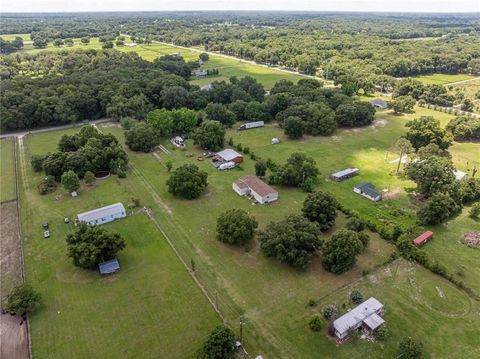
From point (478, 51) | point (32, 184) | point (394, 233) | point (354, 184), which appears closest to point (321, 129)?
point (354, 184)

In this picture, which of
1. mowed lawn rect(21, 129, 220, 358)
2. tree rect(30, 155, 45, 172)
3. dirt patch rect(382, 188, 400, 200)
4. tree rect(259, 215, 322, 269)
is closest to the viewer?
mowed lawn rect(21, 129, 220, 358)

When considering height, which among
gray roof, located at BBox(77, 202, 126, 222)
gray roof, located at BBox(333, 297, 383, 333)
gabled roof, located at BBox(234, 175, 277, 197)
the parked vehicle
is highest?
gray roof, located at BBox(333, 297, 383, 333)

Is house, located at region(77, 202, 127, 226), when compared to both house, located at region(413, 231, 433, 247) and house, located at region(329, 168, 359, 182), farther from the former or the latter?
house, located at region(413, 231, 433, 247)

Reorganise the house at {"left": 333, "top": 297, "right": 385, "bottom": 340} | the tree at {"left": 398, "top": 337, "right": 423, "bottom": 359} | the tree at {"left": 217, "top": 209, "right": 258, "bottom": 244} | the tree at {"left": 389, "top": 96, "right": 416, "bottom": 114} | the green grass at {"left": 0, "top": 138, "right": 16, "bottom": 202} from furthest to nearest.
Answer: the tree at {"left": 389, "top": 96, "right": 416, "bottom": 114} → the green grass at {"left": 0, "top": 138, "right": 16, "bottom": 202} → the tree at {"left": 217, "top": 209, "right": 258, "bottom": 244} → the house at {"left": 333, "top": 297, "right": 385, "bottom": 340} → the tree at {"left": 398, "top": 337, "right": 423, "bottom": 359}

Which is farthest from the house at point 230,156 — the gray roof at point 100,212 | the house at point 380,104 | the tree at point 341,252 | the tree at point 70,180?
the house at point 380,104

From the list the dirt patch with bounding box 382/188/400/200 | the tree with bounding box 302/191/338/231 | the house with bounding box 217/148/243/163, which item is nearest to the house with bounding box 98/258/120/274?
the tree with bounding box 302/191/338/231

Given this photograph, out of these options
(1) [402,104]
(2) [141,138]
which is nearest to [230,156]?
(2) [141,138]

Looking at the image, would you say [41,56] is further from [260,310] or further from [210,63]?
[260,310]
